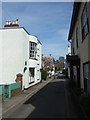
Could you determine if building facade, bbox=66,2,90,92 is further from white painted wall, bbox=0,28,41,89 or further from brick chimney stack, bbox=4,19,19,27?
brick chimney stack, bbox=4,19,19,27

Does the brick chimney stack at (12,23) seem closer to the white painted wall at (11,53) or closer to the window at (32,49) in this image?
the white painted wall at (11,53)

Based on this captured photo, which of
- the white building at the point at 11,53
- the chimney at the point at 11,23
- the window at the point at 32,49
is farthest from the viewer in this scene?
the window at the point at 32,49

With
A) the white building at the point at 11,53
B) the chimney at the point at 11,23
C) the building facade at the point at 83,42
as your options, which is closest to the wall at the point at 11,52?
the white building at the point at 11,53

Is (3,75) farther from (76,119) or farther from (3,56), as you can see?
(76,119)

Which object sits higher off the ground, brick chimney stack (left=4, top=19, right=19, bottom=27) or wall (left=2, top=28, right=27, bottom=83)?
brick chimney stack (left=4, top=19, right=19, bottom=27)

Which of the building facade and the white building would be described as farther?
the white building

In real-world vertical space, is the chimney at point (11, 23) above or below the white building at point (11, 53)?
above

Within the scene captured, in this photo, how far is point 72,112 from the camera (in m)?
12.9

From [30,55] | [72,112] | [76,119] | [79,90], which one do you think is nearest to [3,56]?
[30,55]

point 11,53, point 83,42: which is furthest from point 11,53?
point 83,42

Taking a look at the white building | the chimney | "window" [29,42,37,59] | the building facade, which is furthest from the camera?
"window" [29,42,37,59]

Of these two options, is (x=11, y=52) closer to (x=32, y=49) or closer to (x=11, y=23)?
(x=11, y=23)

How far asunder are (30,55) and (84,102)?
21634 millimetres

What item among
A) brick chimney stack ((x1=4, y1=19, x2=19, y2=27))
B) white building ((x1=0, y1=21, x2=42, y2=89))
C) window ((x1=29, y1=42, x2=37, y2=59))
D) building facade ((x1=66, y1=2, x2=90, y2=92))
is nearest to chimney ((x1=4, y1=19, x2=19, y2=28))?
brick chimney stack ((x1=4, y1=19, x2=19, y2=27))
